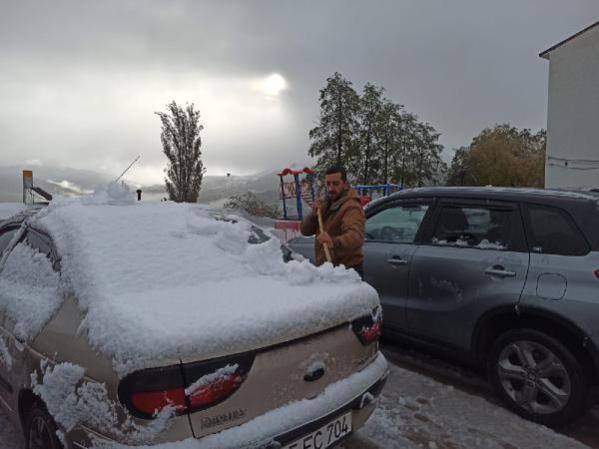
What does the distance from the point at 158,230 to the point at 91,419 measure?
1084mm

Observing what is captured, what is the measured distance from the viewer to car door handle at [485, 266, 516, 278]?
10.7 feet

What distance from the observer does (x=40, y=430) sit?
6.94 feet

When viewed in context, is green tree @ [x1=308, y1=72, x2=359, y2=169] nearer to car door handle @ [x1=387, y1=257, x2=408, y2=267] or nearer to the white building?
the white building

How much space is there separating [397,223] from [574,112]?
18638 millimetres

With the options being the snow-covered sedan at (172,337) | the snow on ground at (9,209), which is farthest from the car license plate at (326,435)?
the snow on ground at (9,209)

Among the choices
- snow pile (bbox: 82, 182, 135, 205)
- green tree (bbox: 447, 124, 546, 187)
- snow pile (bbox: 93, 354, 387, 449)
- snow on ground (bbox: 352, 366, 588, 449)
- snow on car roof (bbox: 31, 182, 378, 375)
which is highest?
green tree (bbox: 447, 124, 546, 187)

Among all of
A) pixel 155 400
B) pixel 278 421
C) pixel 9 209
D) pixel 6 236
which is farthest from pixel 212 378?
pixel 9 209

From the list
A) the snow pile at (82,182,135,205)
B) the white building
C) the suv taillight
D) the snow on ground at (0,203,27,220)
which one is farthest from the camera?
the white building

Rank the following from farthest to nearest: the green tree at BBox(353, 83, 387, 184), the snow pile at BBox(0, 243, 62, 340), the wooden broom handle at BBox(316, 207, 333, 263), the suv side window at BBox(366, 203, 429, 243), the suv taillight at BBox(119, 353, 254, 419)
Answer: the green tree at BBox(353, 83, 387, 184) → the suv side window at BBox(366, 203, 429, 243) → the wooden broom handle at BBox(316, 207, 333, 263) → the snow pile at BBox(0, 243, 62, 340) → the suv taillight at BBox(119, 353, 254, 419)

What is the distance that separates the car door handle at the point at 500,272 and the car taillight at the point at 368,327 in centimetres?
123

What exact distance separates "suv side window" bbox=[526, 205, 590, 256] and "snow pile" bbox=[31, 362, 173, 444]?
2.69 metres

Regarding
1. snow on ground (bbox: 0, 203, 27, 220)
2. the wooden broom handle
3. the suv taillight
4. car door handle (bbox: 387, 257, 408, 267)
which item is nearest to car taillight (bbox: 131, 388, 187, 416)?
the suv taillight

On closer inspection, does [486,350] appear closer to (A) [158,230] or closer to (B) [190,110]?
(A) [158,230]

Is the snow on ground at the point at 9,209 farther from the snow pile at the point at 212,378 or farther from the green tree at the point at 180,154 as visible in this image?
the green tree at the point at 180,154
